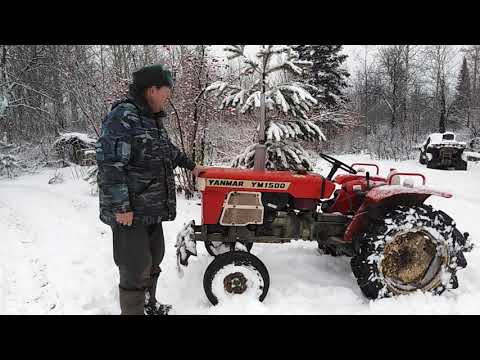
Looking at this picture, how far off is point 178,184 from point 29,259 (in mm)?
3484

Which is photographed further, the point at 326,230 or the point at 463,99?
the point at 463,99

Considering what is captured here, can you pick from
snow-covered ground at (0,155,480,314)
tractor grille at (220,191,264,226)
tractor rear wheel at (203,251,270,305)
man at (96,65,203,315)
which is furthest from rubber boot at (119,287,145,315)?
tractor grille at (220,191,264,226)

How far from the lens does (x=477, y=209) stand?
18.2 feet

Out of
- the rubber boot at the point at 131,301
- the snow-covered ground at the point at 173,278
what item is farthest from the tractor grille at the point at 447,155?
the rubber boot at the point at 131,301

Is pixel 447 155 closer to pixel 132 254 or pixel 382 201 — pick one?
pixel 382 201

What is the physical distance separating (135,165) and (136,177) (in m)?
0.08

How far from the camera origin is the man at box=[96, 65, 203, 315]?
92.1 inches

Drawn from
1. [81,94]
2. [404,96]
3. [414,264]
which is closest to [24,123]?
[81,94]

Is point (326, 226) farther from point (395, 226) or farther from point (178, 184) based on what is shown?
point (178, 184)

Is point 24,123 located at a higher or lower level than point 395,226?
higher

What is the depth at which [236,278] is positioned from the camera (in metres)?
2.91

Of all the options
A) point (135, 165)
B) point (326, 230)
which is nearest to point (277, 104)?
point (326, 230)

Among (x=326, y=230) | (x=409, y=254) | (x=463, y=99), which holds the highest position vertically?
(x=463, y=99)

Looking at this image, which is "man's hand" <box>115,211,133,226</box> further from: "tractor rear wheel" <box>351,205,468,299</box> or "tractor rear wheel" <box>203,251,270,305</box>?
"tractor rear wheel" <box>351,205,468,299</box>
